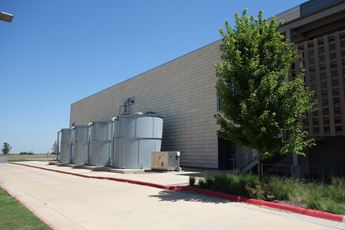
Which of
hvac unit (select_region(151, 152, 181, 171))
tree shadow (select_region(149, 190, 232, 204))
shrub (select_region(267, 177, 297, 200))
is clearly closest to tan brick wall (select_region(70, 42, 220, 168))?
hvac unit (select_region(151, 152, 181, 171))

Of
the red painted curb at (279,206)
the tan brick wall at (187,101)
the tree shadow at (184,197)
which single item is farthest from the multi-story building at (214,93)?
the tree shadow at (184,197)

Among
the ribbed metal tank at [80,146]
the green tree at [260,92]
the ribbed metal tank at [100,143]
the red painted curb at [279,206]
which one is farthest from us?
the ribbed metal tank at [80,146]

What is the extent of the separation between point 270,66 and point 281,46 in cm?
90

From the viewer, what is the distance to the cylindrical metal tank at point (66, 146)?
134ft

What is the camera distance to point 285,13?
22594 mm

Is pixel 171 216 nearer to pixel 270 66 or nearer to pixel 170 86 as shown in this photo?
pixel 270 66

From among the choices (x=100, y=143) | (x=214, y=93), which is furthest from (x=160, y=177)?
(x=100, y=143)

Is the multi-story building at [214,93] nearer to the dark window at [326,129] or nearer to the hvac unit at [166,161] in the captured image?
the dark window at [326,129]

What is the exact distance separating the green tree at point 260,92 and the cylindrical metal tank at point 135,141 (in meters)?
16.4

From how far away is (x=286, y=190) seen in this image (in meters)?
11.2

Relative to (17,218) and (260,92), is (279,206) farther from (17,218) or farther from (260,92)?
(17,218)

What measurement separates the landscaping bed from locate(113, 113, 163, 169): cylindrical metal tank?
1522 centimetres

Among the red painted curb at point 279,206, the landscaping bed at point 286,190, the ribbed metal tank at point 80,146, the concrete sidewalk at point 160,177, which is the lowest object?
the concrete sidewalk at point 160,177

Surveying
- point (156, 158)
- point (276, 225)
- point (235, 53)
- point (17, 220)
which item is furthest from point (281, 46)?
point (156, 158)
